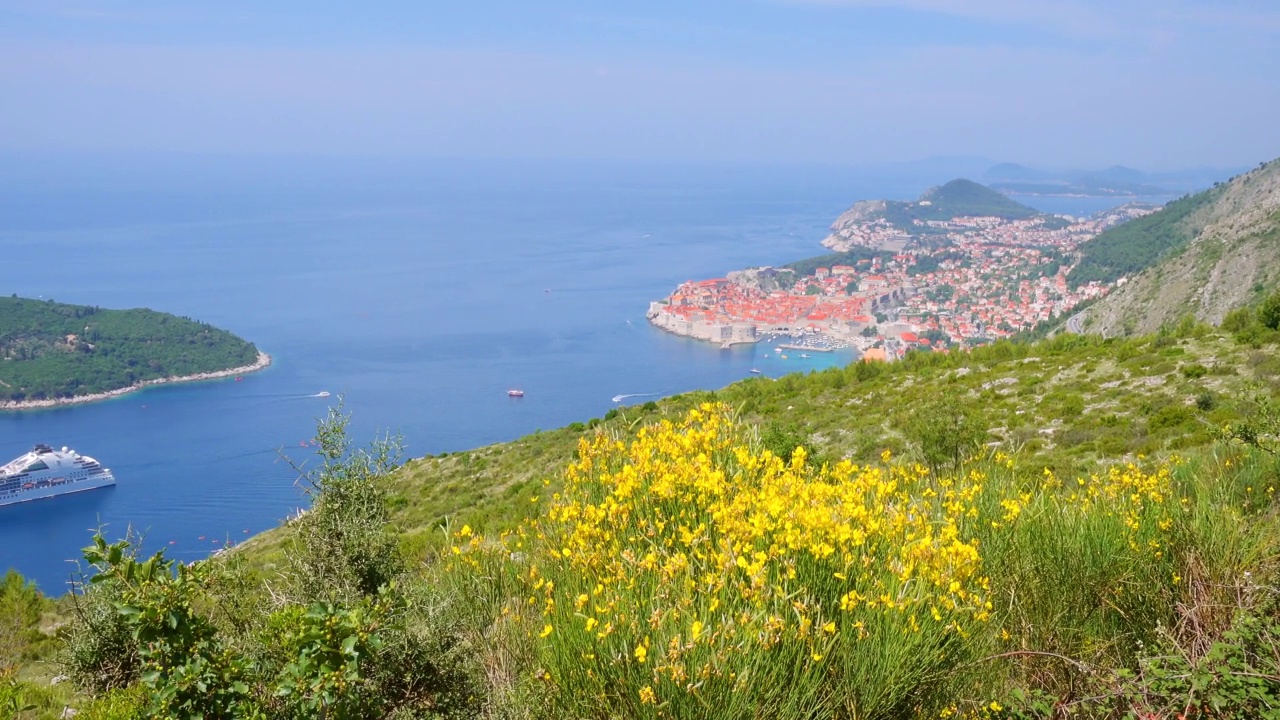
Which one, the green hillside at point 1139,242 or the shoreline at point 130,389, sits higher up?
the green hillside at point 1139,242

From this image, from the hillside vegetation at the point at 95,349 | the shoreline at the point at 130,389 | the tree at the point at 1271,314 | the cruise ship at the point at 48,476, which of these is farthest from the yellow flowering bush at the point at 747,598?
the hillside vegetation at the point at 95,349

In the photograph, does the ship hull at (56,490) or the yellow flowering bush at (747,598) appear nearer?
the yellow flowering bush at (747,598)

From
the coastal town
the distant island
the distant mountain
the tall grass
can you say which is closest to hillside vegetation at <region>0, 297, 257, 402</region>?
the distant island

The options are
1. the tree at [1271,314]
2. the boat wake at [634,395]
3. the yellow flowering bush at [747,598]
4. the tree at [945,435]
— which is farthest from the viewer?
the boat wake at [634,395]

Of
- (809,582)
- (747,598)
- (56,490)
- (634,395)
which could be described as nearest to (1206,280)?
(634,395)

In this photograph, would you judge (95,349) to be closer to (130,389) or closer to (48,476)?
(130,389)

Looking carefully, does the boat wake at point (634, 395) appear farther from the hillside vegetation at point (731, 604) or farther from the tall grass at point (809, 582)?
the tall grass at point (809, 582)

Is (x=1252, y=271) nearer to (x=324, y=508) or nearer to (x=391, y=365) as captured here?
(x=324, y=508)
